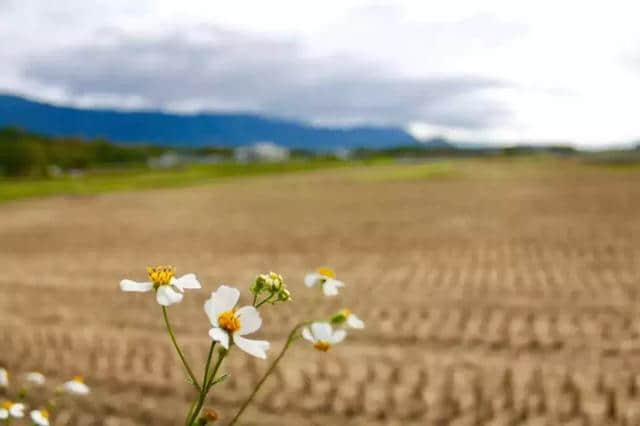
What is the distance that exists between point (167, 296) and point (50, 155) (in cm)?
12017

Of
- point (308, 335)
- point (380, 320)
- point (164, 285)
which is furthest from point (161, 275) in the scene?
point (380, 320)

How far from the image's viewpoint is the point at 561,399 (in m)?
5.31

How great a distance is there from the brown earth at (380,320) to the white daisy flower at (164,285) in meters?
3.90

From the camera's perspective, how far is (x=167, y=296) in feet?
4.66

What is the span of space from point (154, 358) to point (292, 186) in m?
38.1

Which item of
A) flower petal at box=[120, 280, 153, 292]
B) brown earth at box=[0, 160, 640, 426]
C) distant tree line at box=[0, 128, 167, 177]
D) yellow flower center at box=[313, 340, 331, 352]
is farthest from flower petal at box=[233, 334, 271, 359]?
distant tree line at box=[0, 128, 167, 177]

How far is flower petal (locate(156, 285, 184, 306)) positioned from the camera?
4.61 feet

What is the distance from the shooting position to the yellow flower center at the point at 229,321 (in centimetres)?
136

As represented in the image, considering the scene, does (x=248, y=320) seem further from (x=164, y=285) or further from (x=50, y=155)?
(x=50, y=155)

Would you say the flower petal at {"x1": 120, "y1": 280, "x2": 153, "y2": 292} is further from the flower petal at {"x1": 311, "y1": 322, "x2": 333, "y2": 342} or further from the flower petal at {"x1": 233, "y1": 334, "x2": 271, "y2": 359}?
the flower petal at {"x1": 311, "y1": 322, "x2": 333, "y2": 342}

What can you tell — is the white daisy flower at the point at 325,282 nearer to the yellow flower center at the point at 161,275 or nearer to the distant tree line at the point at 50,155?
the yellow flower center at the point at 161,275

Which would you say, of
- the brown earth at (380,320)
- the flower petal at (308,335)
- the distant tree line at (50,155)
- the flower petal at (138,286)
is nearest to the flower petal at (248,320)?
the flower petal at (308,335)

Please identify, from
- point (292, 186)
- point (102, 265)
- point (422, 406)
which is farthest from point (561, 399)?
point (292, 186)

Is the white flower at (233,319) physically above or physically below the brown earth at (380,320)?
above
